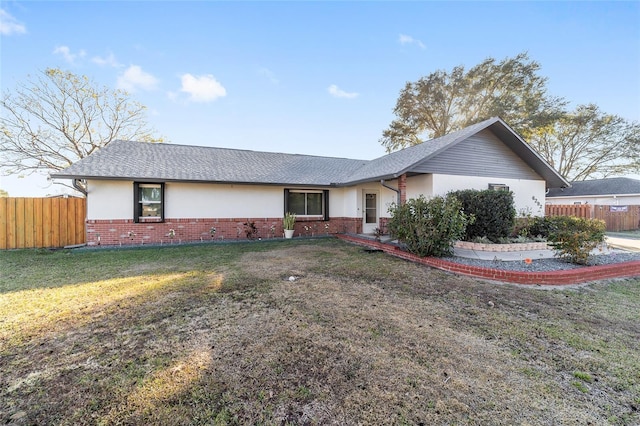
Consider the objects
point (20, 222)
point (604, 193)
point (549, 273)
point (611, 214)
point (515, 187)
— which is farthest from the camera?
point (604, 193)

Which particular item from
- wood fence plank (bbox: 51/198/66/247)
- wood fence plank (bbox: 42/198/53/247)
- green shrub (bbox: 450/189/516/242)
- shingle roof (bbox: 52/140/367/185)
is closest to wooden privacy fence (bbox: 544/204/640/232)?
green shrub (bbox: 450/189/516/242)

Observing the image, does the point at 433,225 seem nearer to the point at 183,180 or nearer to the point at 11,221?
the point at 183,180

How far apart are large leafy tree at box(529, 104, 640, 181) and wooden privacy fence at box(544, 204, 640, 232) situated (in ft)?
32.4

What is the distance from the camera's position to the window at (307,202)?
40.9ft

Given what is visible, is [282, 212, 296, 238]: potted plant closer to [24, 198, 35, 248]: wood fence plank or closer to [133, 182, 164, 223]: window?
[133, 182, 164, 223]: window

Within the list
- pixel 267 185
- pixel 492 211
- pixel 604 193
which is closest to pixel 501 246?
pixel 492 211

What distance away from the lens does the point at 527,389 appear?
221 cm

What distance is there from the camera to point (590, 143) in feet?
84.5

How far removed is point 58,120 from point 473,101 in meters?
31.8

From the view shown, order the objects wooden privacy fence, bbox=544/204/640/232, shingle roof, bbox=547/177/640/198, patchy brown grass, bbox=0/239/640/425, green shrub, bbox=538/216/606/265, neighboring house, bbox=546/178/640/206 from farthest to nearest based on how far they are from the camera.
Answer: shingle roof, bbox=547/177/640/198 < neighboring house, bbox=546/178/640/206 < wooden privacy fence, bbox=544/204/640/232 < green shrub, bbox=538/216/606/265 < patchy brown grass, bbox=0/239/640/425

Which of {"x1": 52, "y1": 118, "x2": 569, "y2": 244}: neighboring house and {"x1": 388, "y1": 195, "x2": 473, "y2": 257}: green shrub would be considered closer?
{"x1": 388, "y1": 195, "x2": 473, "y2": 257}: green shrub

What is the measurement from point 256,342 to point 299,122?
54.6 feet

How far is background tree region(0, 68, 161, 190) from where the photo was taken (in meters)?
14.3

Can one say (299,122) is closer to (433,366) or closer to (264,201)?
(264,201)
